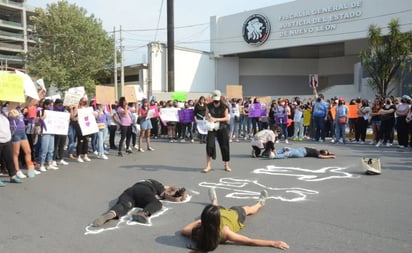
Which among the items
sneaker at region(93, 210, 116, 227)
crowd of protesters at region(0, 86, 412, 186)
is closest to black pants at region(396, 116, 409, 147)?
crowd of protesters at region(0, 86, 412, 186)

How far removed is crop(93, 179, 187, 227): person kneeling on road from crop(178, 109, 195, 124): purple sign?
9889 mm

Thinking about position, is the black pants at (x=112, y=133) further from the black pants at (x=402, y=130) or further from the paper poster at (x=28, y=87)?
the black pants at (x=402, y=130)

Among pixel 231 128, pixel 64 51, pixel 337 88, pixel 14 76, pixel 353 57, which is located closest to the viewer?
pixel 14 76

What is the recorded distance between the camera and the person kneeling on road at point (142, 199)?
17.9 feet

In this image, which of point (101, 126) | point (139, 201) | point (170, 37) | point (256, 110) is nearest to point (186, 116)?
point (256, 110)

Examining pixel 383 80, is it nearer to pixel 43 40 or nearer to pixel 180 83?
pixel 180 83

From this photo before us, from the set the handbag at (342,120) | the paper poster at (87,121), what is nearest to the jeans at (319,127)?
the handbag at (342,120)

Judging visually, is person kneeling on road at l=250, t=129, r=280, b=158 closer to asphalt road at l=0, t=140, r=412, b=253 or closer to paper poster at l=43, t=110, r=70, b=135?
asphalt road at l=0, t=140, r=412, b=253

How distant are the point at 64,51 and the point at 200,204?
39556 mm

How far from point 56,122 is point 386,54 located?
18557 mm

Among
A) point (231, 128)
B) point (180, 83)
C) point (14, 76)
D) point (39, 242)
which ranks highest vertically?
point (180, 83)

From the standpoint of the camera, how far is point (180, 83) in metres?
38.4

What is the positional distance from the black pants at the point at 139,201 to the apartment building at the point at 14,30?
69361mm

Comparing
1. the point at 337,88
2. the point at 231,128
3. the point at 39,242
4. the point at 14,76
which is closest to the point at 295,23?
the point at 337,88
